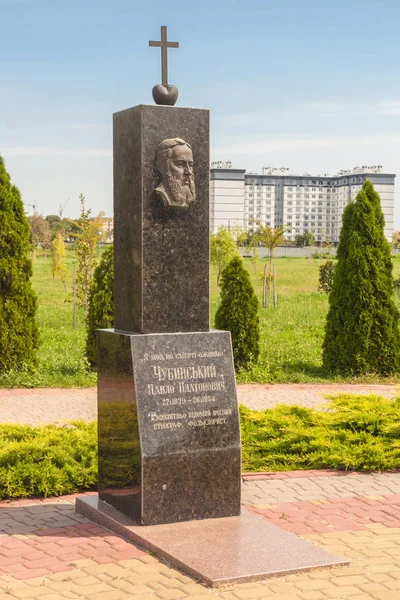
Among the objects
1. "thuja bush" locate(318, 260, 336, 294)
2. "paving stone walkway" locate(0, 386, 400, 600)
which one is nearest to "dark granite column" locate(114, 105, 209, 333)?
"paving stone walkway" locate(0, 386, 400, 600)

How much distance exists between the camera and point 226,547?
16.7 feet

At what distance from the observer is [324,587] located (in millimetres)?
4613

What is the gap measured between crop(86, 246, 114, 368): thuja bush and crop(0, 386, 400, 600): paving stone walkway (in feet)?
21.1

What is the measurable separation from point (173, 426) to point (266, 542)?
96 cm

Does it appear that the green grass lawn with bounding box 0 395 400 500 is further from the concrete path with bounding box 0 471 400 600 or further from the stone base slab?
the stone base slab

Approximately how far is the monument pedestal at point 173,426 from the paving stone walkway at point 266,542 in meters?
0.40

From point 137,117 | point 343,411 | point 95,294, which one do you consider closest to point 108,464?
point 137,117

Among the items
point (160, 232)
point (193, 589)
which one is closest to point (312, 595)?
point (193, 589)

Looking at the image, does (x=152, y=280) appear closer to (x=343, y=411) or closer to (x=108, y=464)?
(x=108, y=464)

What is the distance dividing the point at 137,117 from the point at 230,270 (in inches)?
335

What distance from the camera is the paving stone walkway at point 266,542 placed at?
14.9 ft

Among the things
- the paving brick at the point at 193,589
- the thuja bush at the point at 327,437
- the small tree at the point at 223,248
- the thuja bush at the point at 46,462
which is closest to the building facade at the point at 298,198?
the small tree at the point at 223,248

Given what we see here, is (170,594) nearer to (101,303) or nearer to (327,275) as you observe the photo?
(101,303)

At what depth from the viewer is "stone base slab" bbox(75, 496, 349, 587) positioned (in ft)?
15.5
